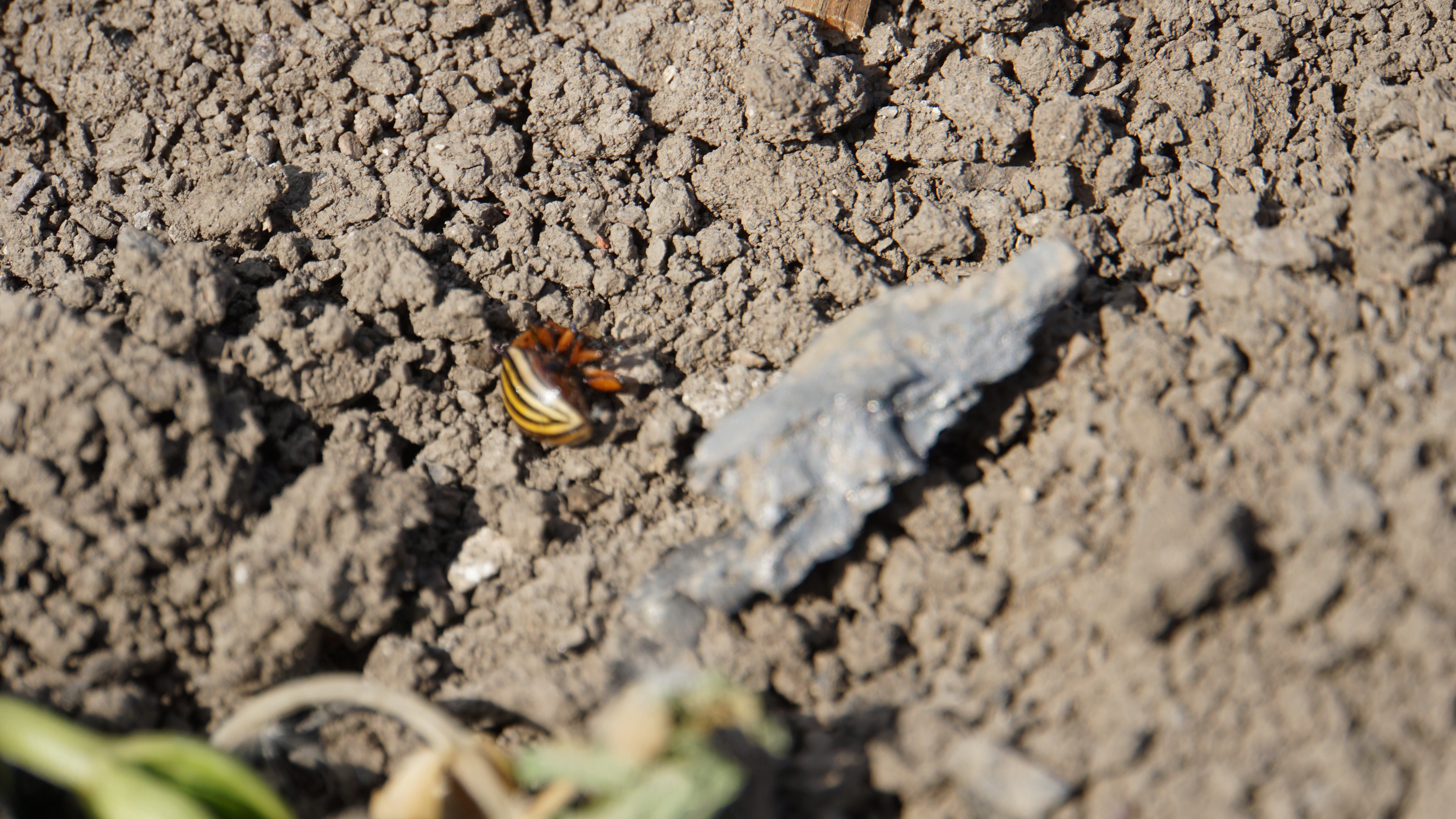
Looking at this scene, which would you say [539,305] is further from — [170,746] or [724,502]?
[170,746]

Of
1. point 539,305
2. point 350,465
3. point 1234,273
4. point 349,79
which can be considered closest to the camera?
point 1234,273

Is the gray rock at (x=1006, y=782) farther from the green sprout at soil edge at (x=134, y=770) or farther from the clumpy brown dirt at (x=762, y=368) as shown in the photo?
the green sprout at soil edge at (x=134, y=770)

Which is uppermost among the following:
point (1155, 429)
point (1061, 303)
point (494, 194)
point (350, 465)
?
point (494, 194)

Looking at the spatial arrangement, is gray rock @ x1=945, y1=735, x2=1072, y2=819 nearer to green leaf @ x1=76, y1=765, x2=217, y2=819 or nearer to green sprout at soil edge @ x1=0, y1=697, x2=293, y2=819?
green sprout at soil edge @ x1=0, y1=697, x2=293, y2=819

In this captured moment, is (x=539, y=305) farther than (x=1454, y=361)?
Yes

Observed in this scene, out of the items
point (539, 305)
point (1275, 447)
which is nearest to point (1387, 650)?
point (1275, 447)

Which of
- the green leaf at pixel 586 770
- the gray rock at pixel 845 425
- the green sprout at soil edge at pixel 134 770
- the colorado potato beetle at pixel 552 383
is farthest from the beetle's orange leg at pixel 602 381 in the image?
the green sprout at soil edge at pixel 134 770
